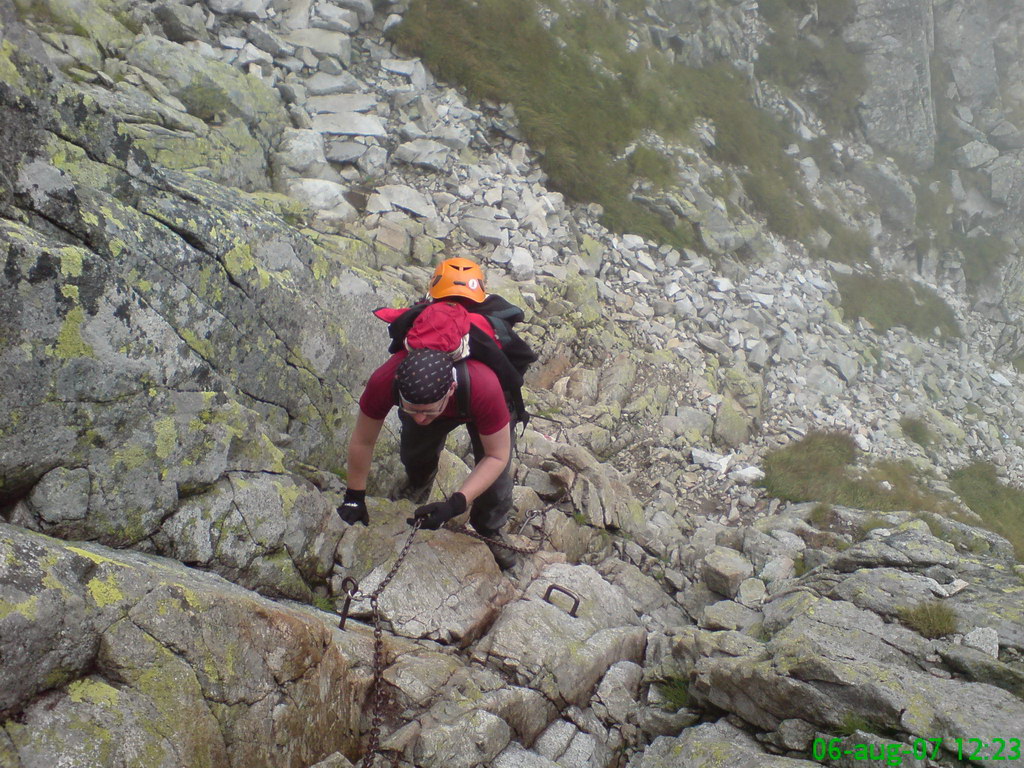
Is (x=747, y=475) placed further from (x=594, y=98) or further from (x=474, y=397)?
(x=594, y=98)

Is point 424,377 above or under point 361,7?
under

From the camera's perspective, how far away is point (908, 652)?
5.06 m

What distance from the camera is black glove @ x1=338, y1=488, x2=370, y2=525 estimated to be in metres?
5.71

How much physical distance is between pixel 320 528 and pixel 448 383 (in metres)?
2.10

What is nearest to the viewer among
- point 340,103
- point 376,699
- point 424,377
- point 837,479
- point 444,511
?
point 376,699

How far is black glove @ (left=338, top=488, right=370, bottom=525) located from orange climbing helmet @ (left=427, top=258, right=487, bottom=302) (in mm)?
1978

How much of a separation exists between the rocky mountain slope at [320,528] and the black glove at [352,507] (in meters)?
0.18

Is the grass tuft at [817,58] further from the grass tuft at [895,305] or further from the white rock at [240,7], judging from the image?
the white rock at [240,7]

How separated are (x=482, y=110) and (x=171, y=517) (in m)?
17.0

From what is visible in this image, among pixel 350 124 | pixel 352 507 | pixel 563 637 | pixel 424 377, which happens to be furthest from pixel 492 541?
pixel 350 124

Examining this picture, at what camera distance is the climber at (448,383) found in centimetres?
462

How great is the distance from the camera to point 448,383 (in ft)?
15.1

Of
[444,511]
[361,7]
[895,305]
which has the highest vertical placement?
[361,7]

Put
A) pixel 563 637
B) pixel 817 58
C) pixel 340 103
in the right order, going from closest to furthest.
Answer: pixel 563 637 < pixel 340 103 < pixel 817 58
